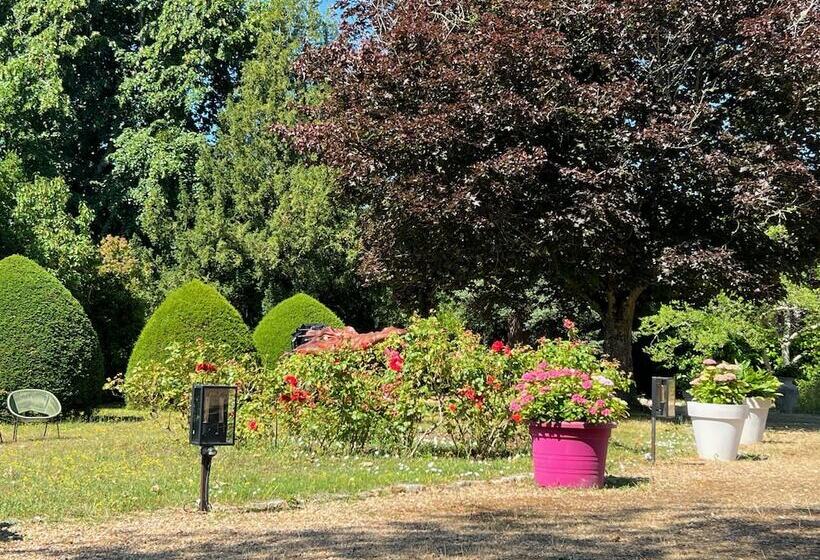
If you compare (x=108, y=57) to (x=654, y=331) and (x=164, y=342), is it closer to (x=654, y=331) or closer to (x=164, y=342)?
(x=164, y=342)

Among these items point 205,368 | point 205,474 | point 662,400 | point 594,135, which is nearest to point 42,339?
point 205,368

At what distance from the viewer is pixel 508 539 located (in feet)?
17.2

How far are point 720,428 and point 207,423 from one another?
599cm

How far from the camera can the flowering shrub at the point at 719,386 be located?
32.2 ft

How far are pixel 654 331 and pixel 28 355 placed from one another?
13.9 m

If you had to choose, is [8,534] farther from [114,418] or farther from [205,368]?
[114,418]

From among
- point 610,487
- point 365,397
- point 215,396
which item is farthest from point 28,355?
point 610,487

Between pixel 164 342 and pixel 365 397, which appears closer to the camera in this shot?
pixel 365 397

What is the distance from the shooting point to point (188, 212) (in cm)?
2461

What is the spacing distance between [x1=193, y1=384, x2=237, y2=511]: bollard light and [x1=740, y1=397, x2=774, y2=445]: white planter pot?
7313 mm

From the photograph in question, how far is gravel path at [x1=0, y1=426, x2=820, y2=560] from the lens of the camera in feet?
16.0

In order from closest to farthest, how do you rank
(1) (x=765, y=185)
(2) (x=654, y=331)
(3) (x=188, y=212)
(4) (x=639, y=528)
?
(4) (x=639, y=528) → (1) (x=765, y=185) → (2) (x=654, y=331) → (3) (x=188, y=212)

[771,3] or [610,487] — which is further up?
[771,3]

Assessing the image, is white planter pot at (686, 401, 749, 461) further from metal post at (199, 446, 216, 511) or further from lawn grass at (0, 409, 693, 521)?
metal post at (199, 446, 216, 511)
